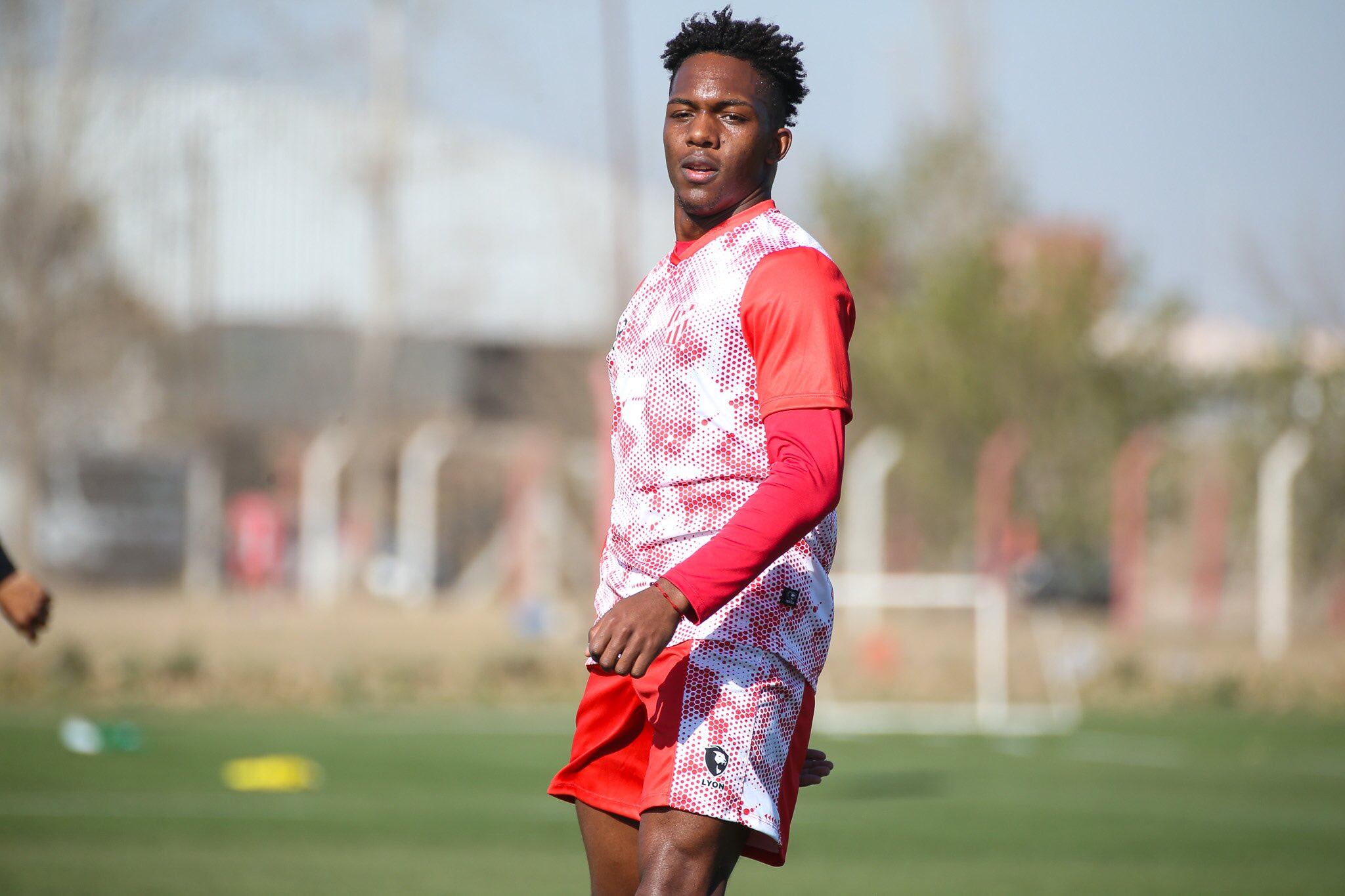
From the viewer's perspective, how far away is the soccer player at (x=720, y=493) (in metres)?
2.73

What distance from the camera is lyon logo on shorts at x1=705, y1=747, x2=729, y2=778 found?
285 cm

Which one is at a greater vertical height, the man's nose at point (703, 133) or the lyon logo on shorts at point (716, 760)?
the man's nose at point (703, 133)

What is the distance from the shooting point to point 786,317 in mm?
2789

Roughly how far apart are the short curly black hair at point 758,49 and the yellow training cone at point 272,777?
705 cm

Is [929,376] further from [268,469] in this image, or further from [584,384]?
[268,469]

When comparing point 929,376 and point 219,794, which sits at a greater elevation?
point 929,376

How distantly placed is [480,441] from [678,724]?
65.8ft

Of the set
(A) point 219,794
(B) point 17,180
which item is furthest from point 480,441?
(A) point 219,794

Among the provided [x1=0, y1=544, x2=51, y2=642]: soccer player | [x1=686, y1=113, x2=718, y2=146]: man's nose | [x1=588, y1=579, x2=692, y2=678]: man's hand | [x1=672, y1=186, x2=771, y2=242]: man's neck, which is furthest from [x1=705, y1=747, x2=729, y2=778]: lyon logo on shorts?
[x1=0, y1=544, x2=51, y2=642]: soccer player

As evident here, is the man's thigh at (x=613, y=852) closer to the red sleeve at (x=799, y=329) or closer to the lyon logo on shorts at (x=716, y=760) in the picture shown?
the lyon logo on shorts at (x=716, y=760)

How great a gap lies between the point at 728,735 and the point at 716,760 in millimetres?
47

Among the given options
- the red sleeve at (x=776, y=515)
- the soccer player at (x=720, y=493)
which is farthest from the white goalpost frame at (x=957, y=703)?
the red sleeve at (x=776, y=515)

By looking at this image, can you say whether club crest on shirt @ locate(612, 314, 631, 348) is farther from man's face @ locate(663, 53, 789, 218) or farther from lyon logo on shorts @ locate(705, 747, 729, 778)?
lyon logo on shorts @ locate(705, 747, 729, 778)

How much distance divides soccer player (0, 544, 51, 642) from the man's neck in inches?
83.8
